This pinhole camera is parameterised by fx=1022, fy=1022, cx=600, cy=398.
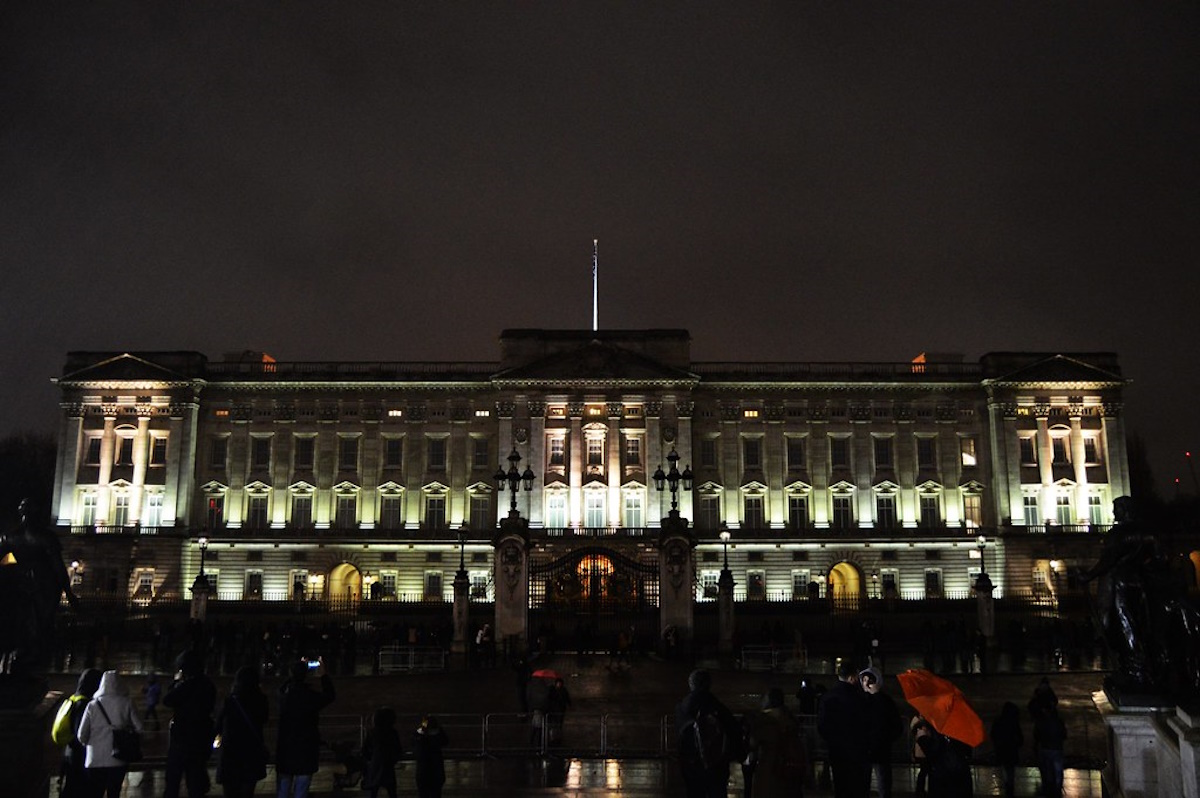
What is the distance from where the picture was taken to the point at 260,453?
A: 2618 inches

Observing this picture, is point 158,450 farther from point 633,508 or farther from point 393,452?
point 633,508

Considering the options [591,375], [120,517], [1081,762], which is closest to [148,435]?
[120,517]

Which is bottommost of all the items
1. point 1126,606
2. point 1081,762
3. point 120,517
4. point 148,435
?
point 1081,762

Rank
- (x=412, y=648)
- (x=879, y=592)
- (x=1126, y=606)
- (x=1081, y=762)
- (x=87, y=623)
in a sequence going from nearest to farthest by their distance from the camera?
1. (x=1126, y=606)
2. (x=1081, y=762)
3. (x=412, y=648)
4. (x=87, y=623)
5. (x=879, y=592)

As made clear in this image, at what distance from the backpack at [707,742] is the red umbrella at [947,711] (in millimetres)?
2163

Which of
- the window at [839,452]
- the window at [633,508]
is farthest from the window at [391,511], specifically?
the window at [839,452]

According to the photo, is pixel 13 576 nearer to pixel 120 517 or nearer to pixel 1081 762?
pixel 1081 762

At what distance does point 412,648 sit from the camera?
3628cm

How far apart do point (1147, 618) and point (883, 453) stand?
177ft

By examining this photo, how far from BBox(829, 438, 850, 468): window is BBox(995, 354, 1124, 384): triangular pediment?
10.5 m

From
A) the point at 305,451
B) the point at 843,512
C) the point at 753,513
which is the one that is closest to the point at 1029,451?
the point at 843,512

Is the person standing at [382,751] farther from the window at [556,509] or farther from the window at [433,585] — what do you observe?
the window at [433,585]

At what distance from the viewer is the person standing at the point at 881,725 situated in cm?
1181

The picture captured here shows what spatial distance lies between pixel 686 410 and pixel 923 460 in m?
16.0
